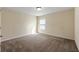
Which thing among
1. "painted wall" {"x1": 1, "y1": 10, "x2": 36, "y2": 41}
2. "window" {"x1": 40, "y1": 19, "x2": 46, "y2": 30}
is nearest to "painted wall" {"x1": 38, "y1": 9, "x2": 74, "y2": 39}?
"window" {"x1": 40, "y1": 19, "x2": 46, "y2": 30}

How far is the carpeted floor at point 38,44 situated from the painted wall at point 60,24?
11 cm

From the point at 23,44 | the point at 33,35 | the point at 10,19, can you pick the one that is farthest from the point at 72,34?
the point at 10,19

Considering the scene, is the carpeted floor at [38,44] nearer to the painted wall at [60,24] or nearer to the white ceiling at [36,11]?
the painted wall at [60,24]

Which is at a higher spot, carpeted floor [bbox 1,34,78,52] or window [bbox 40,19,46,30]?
window [bbox 40,19,46,30]

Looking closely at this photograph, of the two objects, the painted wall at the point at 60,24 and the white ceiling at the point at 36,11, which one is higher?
the white ceiling at the point at 36,11

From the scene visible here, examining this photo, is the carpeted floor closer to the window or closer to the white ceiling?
the window

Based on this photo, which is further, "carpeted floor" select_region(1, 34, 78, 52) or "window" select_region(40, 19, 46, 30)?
"window" select_region(40, 19, 46, 30)

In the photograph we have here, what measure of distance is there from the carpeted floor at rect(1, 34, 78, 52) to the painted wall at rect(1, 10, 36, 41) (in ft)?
0.39

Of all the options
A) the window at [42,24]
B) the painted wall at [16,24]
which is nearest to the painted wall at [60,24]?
the window at [42,24]

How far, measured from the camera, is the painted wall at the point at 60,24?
1.61 metres

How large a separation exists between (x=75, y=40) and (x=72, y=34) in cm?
13

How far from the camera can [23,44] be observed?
1.63m

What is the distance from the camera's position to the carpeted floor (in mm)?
1539

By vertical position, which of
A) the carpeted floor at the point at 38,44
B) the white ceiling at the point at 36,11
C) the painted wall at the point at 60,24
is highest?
the white ceiling at the point at 36,11
